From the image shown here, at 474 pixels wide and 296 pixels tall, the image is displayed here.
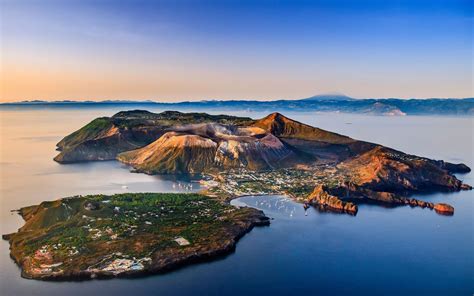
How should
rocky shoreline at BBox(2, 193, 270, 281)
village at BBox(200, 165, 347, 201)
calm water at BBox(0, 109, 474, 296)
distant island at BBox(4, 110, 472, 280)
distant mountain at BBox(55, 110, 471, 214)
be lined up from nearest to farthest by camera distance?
calm water at BBox(0, 109, 474, 296)
rocky shoreline at BBox(2, 193, 270, 281)
distant island at BBox(4, 110, 472, 280)
village at BBox(200, 165, 347, 201)
distant mountain at BBox(55, 110, 471, 214)

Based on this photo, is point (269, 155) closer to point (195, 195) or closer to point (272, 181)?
point (272, 181)

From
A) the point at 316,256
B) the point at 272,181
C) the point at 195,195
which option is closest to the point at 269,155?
the point at 272,181

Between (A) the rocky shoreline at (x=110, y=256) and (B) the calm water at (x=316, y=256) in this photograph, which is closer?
(B) the calm water at (x=316, y=256)

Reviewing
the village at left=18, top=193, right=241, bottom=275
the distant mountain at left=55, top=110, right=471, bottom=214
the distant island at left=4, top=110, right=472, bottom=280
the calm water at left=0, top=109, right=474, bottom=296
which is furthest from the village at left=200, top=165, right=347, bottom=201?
the village at left=18, top=193, right=241, bottom=275

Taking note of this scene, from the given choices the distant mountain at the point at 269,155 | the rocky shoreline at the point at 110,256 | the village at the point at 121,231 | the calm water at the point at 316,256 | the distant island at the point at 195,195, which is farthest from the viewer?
the distant mountain at the point at 269,155

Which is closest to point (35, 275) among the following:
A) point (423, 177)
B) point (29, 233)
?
point (29, 233)

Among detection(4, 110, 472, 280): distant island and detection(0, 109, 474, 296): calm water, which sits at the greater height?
detection(4, 110, 472, 280): distant island

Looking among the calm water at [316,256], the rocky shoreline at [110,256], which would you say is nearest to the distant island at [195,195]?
the rocky shoreline at [110,256]

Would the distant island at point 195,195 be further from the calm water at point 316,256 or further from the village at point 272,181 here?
the calm water at point 316,256

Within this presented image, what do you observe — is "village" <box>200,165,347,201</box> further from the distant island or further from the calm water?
the calm water
